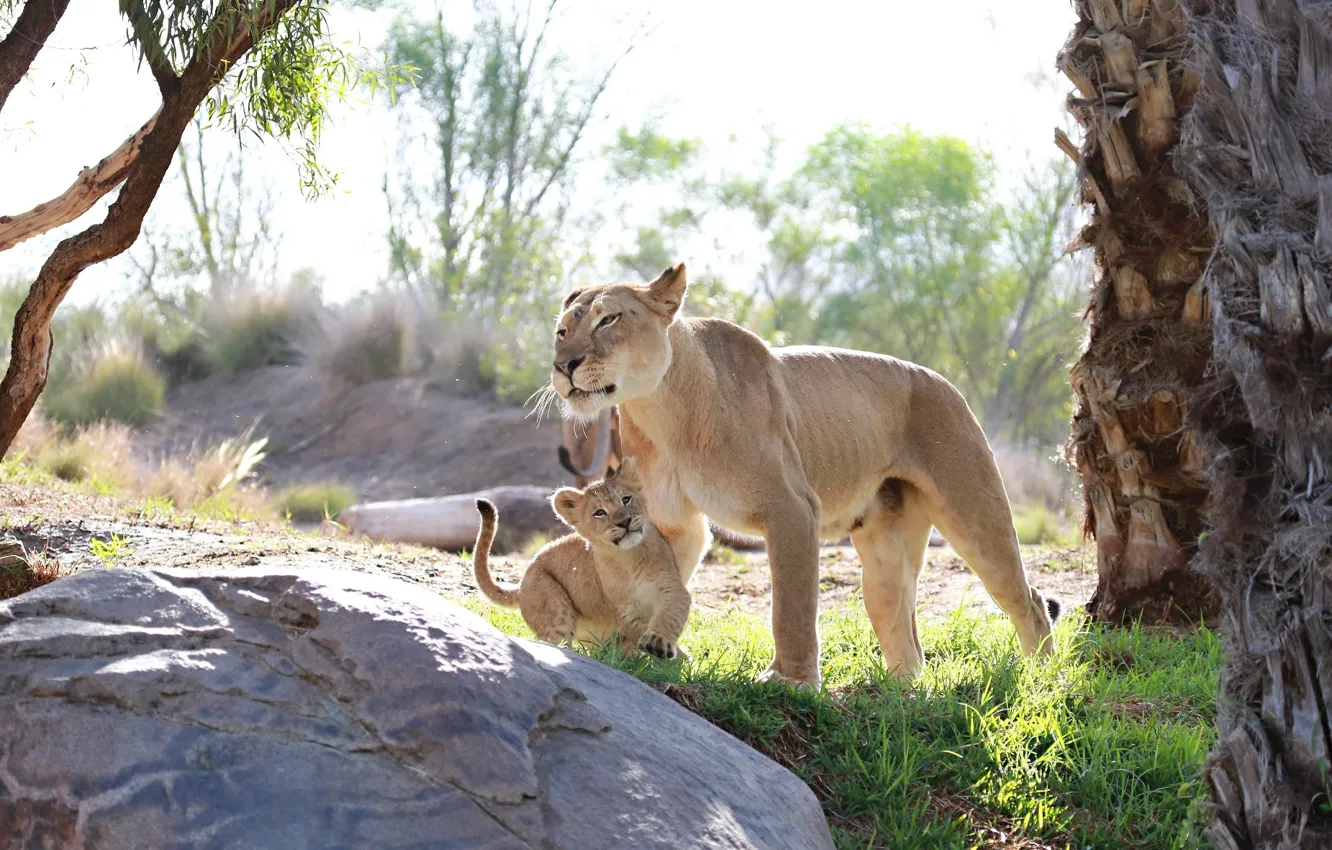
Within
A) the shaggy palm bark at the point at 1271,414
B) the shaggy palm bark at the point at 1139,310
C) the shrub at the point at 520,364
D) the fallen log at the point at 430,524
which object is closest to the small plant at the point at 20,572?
the shaggy palm bark at the point at 1271,414

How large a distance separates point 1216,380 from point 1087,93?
4.25 m

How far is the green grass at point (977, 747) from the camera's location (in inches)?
169

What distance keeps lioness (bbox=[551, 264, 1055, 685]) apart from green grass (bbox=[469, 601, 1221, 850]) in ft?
1.85

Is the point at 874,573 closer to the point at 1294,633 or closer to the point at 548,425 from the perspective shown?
the point at 1294,633

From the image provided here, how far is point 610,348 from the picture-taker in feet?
18.0

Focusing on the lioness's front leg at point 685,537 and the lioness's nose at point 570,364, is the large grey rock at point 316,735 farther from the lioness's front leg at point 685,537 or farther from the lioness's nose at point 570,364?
the lioness's front leg at point 685,537

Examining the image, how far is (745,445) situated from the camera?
5660mm

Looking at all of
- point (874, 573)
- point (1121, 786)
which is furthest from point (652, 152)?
point (1121, 786)

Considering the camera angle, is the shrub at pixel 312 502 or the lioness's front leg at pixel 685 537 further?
the shrub at pixel 312 502

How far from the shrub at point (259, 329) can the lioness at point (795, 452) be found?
66.3ft

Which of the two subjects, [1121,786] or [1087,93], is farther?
[1087,93]

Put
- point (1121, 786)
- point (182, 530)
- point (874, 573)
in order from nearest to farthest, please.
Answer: point (1121, 786), point (874, 573), point (182, 530)

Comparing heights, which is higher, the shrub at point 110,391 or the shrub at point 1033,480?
the shrub at point 1033,480

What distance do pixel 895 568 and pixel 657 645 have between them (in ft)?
5.98
